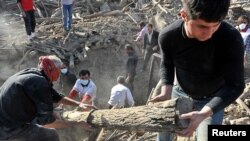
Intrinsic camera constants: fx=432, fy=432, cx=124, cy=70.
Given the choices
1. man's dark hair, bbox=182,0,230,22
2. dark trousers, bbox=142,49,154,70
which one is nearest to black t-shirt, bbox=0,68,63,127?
man's dark hair, bbox=182,0,230,22

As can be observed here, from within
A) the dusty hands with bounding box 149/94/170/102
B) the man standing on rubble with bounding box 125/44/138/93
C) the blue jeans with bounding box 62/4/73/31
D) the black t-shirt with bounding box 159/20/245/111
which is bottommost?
the man standing on rubble with bounding box 125/44/138/93

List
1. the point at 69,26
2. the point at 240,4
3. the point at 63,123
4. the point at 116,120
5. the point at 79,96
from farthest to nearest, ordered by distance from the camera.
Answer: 1. the point at 240,4
2. the point at 69,26
3. the point at 79,96
4. the point at 63,123
5. the point at 116,120

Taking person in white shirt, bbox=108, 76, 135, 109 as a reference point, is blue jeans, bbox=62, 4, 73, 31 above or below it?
above

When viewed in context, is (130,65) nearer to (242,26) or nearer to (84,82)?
(84,82)

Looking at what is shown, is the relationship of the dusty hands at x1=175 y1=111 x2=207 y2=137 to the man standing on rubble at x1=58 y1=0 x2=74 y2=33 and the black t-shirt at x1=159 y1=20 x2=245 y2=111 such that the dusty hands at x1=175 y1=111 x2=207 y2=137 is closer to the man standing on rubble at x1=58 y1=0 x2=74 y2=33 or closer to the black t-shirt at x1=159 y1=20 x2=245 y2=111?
the black t-shirt at x1=159 y1=20 x2=245 y2=111

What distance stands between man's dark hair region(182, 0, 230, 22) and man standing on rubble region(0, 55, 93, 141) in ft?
7.85

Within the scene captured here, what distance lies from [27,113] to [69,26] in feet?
30.7

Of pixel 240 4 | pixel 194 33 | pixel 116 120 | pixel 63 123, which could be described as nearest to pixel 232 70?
pixel 194 33

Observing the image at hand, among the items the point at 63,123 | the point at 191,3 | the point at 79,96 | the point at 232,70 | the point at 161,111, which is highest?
the point at 191,3

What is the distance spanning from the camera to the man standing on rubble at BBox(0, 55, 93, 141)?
17.3ft

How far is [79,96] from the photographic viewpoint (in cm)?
958

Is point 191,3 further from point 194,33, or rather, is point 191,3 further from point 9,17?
point 9,17

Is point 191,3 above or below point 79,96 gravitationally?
above

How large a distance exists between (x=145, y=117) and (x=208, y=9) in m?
1.75
